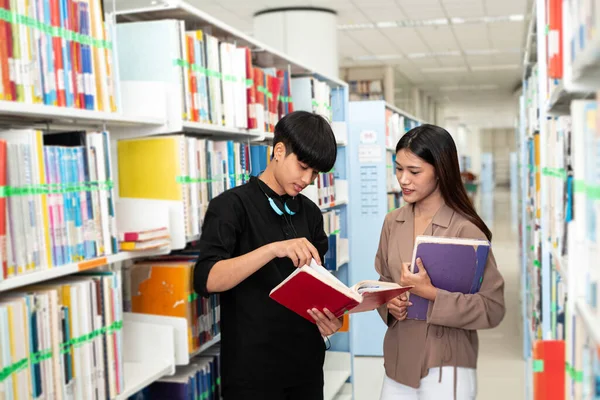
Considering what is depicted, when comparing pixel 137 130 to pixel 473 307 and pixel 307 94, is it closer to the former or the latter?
pixel 473 307

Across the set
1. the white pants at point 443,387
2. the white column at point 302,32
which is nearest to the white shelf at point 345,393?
the white pants at point 443,387

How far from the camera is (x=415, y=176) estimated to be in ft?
6.96

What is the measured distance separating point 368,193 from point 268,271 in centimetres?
334

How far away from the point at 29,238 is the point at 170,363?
0.78 metres

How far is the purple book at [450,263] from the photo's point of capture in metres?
1.91

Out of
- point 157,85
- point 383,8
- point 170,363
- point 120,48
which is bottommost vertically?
point 170,363

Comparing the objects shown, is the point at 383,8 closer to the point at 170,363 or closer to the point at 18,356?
the point at 170,363

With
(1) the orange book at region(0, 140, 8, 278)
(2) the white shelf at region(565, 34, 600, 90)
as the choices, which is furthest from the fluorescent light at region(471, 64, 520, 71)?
(1) the orange book at region(0, 140, 8, 278)

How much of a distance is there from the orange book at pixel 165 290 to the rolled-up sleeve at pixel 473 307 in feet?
2.88

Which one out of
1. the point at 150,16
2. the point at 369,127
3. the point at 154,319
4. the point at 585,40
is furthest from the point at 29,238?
the point at 369,127

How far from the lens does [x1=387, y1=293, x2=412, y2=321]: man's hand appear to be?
2.05 meters

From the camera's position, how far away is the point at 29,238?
164cm

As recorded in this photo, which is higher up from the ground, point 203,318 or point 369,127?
point 369,127

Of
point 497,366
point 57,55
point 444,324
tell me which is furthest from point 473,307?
point 497,366
